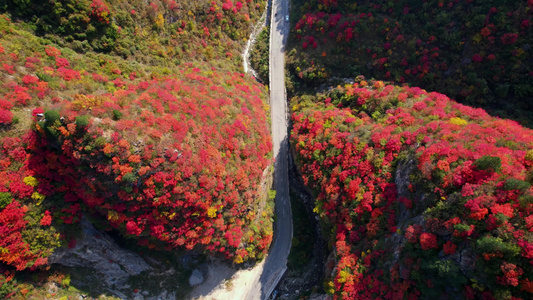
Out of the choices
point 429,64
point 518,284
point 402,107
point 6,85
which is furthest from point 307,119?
point 6,85

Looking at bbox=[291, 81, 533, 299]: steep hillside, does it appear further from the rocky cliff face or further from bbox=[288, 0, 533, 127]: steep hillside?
the rocky cliff face

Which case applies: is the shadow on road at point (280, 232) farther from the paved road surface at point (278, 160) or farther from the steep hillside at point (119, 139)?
the steep hillside at point (119, 139)

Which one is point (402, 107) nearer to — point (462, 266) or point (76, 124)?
point (462, 266)

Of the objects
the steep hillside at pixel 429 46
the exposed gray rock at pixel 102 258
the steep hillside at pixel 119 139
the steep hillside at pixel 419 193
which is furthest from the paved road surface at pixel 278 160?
the exposed gray rock at pixel 102 258

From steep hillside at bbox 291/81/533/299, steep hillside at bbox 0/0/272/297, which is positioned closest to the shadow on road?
steep hillside at bbox 0/0/272/297

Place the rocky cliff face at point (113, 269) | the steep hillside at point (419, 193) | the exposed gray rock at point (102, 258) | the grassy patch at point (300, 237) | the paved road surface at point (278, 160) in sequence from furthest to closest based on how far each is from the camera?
1. the grassy patch at point (300, 237)
2. the paved road surface at point (278, 160)
3. the rocky cliff face at point (113, 269)
4. the exposed gray rock at point (102, 258)
5. the steep hillside at point (419, 193)
